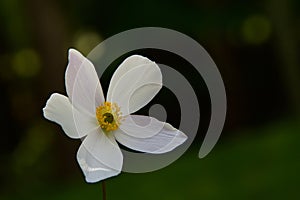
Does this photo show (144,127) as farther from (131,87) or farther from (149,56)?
(149,56)

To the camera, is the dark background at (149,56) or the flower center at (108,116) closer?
the flower center at (108,116)

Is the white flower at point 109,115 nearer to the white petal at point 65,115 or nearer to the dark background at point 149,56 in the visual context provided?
the white petal at point 65,115

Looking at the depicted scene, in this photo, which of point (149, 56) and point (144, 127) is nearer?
point (144, 127)

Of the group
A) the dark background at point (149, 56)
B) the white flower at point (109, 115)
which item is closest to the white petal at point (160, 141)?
the white flower at point (109, 115)

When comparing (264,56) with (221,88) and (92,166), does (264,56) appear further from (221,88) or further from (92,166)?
(92,166)

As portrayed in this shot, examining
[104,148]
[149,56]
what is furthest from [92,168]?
[149,56]

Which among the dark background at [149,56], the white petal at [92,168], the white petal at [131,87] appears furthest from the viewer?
the dark background at [149,56]

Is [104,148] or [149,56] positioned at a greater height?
[104,148]
